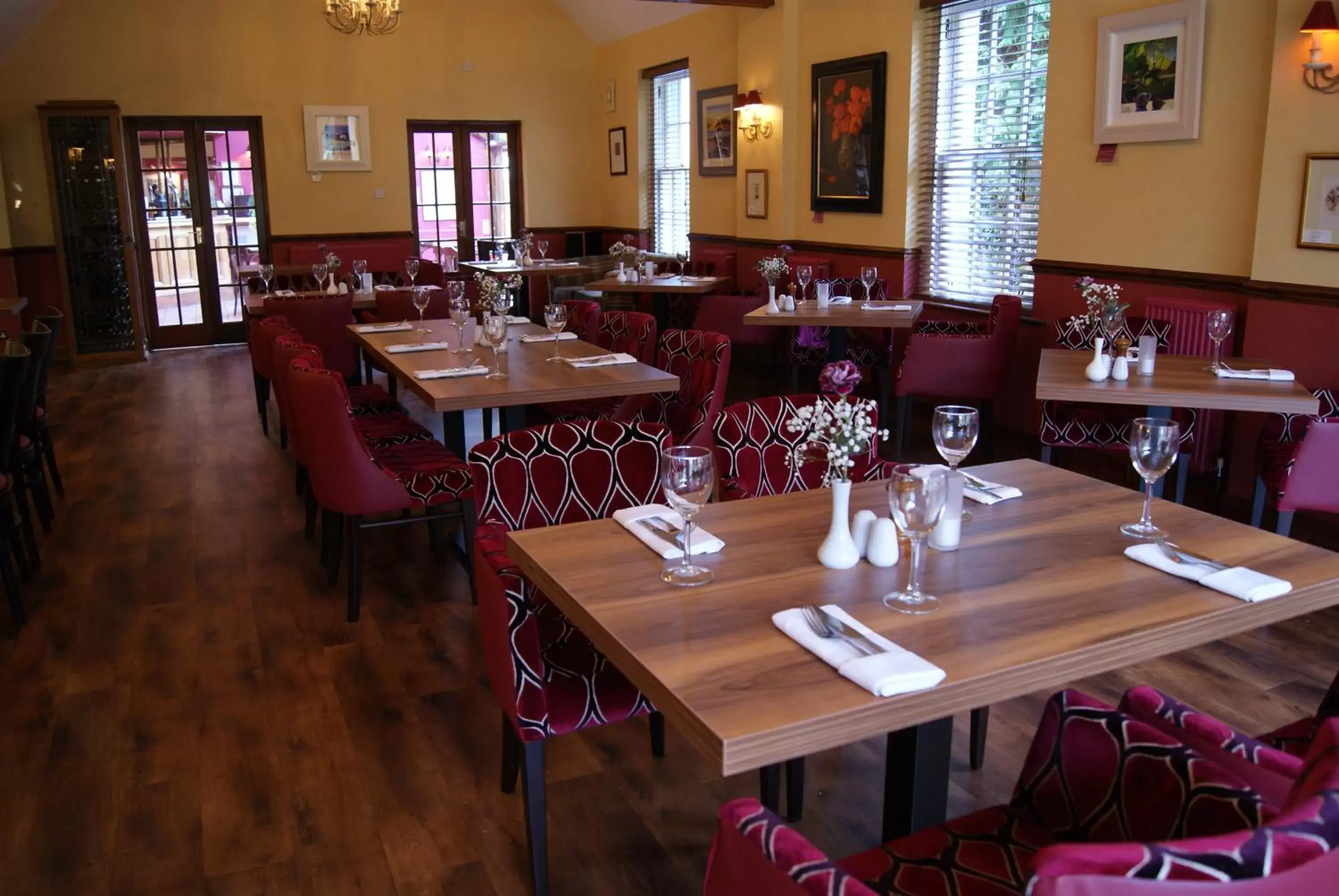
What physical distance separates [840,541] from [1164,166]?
433cm

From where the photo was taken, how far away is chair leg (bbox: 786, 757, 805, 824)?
2686 mm

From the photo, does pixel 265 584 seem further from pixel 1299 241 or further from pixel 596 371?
pixel 1299 241

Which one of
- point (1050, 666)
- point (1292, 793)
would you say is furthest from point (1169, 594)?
point (1292, 793)

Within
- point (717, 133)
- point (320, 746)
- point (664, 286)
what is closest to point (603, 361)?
point (320, 746)

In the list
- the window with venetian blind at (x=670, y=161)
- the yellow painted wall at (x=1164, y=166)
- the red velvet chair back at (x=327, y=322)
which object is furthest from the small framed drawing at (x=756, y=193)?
the red velvet chair back at (x=327, y=322)

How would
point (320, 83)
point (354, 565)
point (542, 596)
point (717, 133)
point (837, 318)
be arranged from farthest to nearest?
1. point (320, 83)
2. point (717, 133)
3. point (837, 318)
4. point (354, 565)
5. point (542, 596)

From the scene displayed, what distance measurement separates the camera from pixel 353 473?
3801mm

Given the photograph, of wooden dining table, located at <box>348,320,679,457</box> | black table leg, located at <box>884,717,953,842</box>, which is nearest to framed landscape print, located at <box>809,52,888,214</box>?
wooden dining table, located at <box>348,320,679,457</box>

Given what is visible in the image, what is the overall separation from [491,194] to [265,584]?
28.0 feet

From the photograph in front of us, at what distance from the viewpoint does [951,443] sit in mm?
2285

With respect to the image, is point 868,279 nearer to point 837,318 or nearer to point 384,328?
point 837,318

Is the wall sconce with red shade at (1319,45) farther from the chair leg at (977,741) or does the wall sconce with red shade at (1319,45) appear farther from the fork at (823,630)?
the fork at (823,630)

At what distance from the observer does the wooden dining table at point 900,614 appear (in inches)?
60.3

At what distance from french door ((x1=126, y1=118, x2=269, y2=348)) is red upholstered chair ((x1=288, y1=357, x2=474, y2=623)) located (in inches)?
281
